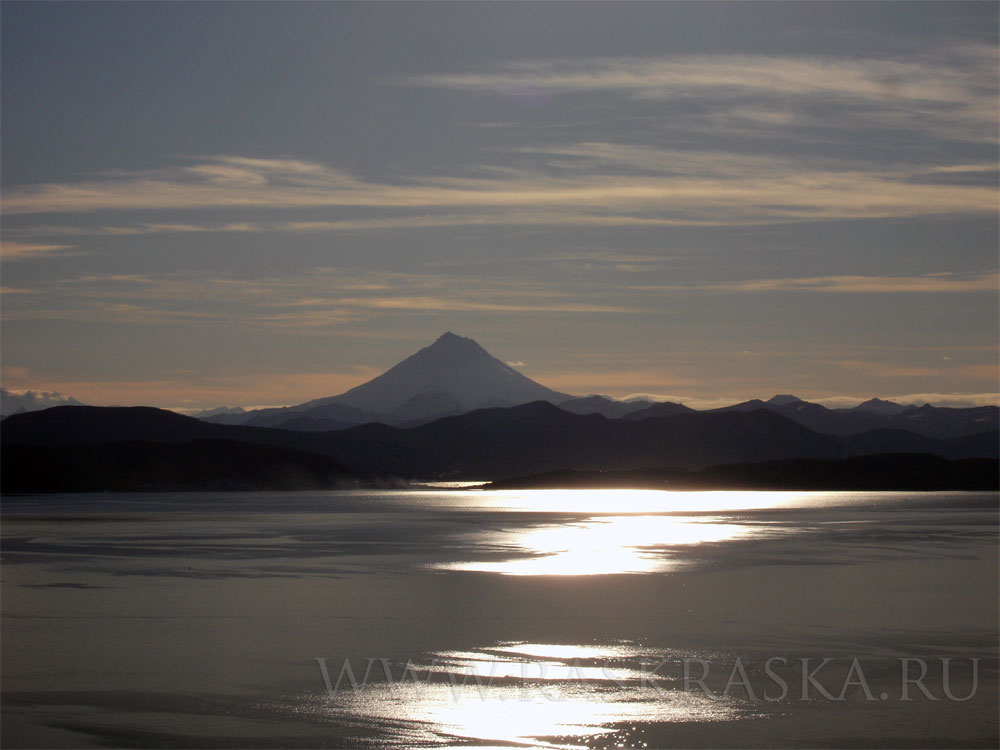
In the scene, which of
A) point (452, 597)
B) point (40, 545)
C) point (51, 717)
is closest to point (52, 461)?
point (40, 545)

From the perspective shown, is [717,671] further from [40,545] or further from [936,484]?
[936,484]

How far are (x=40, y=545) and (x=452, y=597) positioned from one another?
2705 centimetres

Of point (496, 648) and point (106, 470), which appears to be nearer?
point (496, 648)

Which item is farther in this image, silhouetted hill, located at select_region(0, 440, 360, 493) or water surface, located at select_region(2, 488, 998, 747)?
silhouetted hill, located at select_region(0, 440, 360, 493)

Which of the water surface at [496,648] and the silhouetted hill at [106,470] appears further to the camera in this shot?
the silhouetted hill at [106,470]

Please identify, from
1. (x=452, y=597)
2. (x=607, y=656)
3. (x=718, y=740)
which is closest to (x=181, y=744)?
(x=718, y=740)

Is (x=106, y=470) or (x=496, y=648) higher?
(x=496, y=648)

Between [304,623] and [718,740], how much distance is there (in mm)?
12316

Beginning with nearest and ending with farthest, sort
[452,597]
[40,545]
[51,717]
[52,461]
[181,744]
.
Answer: [181,744]
[51,717]
[452,597]
[40,545]
[52,461]

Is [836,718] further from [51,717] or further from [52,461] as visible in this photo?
[52,461]

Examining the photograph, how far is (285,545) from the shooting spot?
A: 51.3 meters

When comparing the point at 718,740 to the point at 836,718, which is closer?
the point at 718,740

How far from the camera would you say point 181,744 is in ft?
50.5

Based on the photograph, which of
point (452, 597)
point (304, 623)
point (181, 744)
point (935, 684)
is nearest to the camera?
point (181, 744)
